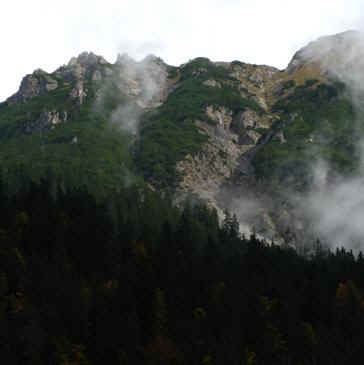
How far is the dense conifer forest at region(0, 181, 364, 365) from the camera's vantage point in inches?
2980

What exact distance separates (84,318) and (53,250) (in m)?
27.2

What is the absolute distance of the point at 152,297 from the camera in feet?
304

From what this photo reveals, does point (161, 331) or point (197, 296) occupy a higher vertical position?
point (197, 296)

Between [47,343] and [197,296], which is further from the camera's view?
[197,296]

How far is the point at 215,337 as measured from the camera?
8331 centimetres

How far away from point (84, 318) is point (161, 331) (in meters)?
11.0

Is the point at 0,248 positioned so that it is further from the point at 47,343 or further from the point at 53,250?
the point at 47,343

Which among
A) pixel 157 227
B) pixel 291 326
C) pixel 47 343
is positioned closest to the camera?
pixel 47 343

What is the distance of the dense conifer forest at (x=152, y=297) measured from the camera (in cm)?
7569

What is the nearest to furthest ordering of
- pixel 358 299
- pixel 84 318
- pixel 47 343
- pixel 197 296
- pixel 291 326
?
pixel 47 343, pixel 84 318, pixel 291 326, pixel 197 296, pixel 358 299

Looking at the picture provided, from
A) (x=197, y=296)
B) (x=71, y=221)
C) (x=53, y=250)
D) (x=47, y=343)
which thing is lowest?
(x=47, y=343)

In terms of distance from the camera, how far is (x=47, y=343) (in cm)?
7294

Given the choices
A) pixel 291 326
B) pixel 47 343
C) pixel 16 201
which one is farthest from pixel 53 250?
pixel 291 326

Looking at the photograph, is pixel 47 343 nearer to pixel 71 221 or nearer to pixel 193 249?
pixel 71 221
